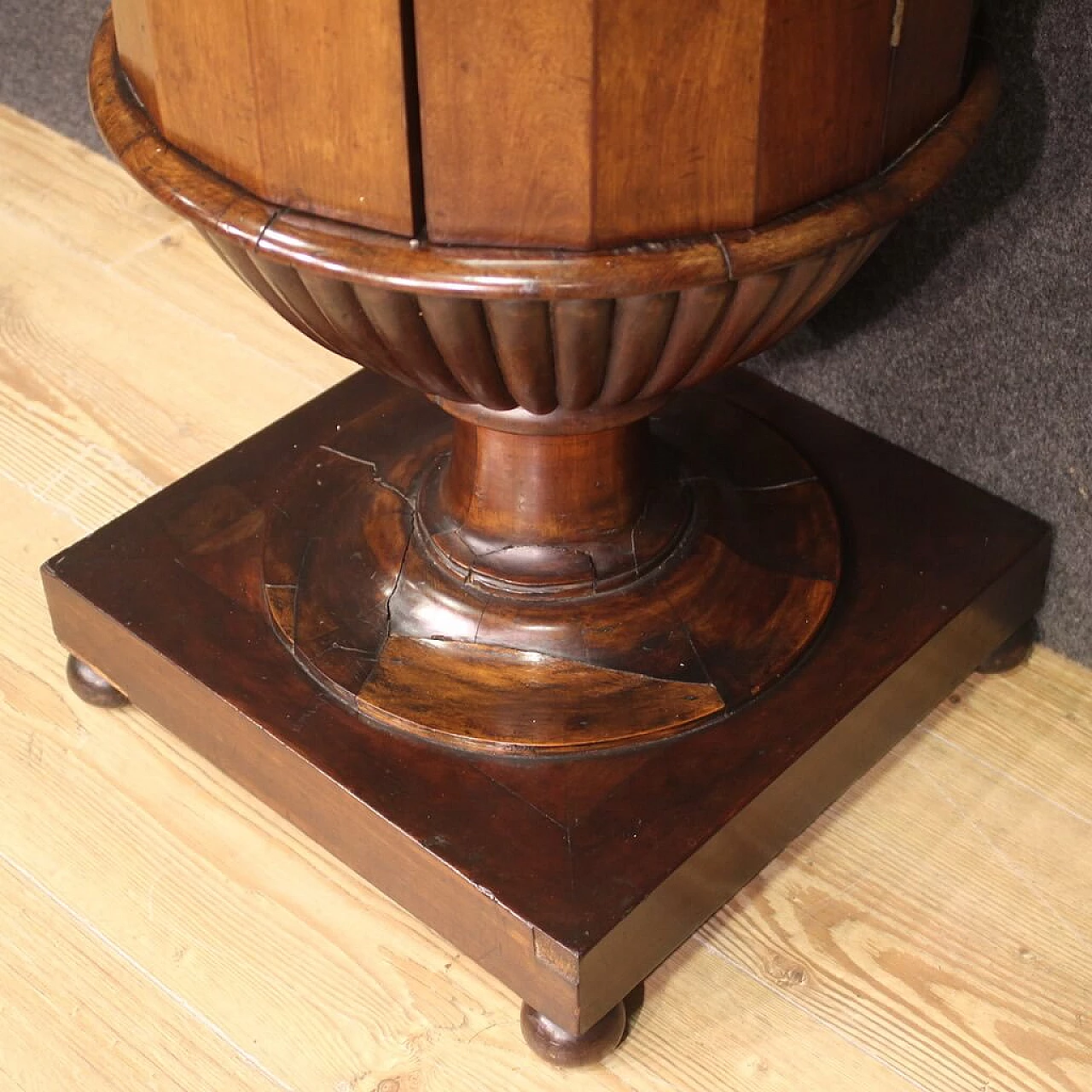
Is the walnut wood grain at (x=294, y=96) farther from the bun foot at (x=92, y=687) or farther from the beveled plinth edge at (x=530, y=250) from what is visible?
the bun foot at (x=92, y=687)

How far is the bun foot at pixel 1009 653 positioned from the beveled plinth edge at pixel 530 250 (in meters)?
0.51

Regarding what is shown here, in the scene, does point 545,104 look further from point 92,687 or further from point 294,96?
point 92,687

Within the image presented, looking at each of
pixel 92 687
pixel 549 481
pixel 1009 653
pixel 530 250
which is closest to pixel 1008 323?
pixel 1009 653

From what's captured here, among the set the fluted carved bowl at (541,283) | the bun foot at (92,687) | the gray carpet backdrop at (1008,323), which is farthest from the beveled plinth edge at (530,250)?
the bun foot at (92,687)

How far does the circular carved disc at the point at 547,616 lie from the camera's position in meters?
1.20

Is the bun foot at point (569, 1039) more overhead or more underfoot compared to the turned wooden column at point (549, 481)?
more underfoot

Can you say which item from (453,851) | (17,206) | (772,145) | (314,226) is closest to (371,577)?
(453,851)

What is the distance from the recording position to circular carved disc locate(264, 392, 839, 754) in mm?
1197

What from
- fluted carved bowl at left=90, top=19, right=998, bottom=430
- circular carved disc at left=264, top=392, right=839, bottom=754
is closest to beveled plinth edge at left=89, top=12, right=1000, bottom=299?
fluted carved bowl at left=90, top=19, right=998, bottom=430

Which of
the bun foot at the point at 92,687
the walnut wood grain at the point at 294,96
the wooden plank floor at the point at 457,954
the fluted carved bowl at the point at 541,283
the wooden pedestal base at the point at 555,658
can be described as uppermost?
the walnut wood grain at the point at 294,96

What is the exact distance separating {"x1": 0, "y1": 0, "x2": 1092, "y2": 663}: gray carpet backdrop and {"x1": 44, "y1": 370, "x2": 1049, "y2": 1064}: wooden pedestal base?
46 millimetres

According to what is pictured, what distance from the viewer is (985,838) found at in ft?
4.22

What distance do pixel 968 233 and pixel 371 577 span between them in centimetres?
53

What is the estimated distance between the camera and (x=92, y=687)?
1365mm
